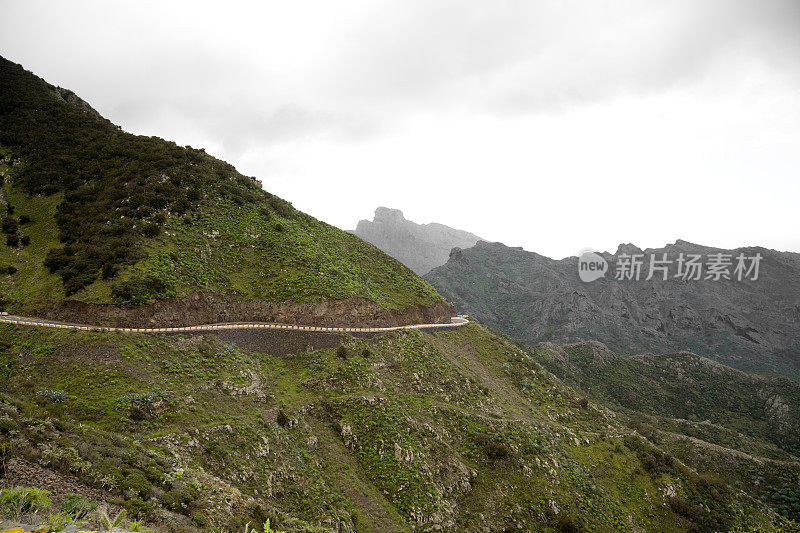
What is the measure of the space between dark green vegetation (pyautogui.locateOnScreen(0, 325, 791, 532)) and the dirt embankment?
3.17 meters

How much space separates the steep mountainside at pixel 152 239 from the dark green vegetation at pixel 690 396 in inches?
2348

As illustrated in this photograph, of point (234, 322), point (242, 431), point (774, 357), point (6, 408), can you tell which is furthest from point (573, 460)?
point (774, 357)

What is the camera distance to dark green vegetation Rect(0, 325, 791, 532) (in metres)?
16.9

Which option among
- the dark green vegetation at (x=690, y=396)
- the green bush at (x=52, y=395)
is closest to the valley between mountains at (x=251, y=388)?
the green bush at (x=52, y=395)

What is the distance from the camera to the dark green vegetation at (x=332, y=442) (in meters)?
16.9

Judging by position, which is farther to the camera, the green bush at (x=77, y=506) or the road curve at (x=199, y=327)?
the road curve at (x=199, y=327)

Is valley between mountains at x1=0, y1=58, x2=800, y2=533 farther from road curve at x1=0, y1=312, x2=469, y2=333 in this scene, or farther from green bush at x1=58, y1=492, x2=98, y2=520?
road curve at x1=0, y1=312, x2=469, y2=333

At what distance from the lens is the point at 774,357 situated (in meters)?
175

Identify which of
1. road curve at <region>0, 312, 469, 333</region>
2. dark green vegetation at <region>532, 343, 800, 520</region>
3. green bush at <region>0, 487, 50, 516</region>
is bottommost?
dark green vegetation at <region>532, 343, 800, 520</region>

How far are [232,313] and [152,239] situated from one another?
1183cm

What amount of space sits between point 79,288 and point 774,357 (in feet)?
865

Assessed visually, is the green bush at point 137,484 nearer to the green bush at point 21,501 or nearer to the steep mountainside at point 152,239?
the green bush at point 21,501

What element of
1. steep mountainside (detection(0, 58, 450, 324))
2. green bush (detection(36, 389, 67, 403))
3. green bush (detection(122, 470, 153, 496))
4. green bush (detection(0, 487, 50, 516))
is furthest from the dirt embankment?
green bush (detection(0, 487, 50, 516))

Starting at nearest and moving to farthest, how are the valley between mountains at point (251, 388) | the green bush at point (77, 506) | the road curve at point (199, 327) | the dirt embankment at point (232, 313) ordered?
the green bush at point (77, 506), the valley between mountains at point (251, 388), the road curve at point (199, 327), the dirt embankment at point (232, 313)
